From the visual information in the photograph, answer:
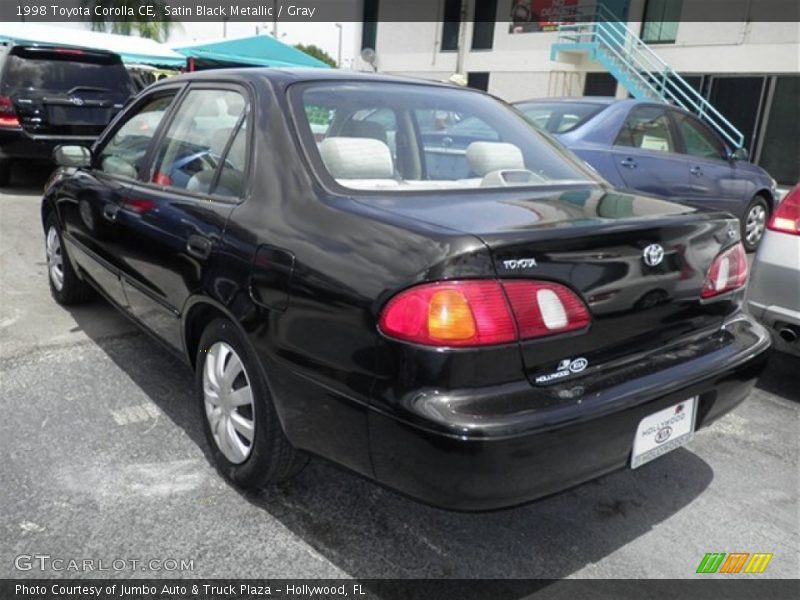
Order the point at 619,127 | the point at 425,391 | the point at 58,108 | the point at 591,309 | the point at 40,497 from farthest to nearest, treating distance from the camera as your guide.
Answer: the point at 58,108, the point at 619,127, the point at 40,497, the point at 591,309, the point at 425,391

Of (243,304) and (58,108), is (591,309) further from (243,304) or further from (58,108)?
(58,108)

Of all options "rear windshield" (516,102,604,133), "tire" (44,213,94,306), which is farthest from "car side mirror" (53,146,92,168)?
"rear windshield" (516,102,604,133)

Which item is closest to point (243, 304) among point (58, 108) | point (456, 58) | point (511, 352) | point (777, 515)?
point (511, 352)

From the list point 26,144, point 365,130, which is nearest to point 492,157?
point 365,130

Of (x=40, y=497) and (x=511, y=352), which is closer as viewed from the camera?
(x=511, y=352)

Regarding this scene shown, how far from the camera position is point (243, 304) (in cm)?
239

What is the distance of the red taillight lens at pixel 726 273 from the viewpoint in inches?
97.0

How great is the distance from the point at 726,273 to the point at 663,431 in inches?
26.0

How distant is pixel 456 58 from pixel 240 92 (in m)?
20.5

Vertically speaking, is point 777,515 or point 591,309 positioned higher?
point 591,309

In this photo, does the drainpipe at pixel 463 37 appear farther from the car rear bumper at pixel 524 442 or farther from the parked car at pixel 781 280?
the car rear bumper at pixel 524 442

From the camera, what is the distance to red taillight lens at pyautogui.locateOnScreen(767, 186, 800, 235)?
3.62m

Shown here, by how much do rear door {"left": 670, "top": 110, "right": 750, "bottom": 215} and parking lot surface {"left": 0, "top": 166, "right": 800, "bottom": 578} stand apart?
3.43 m
